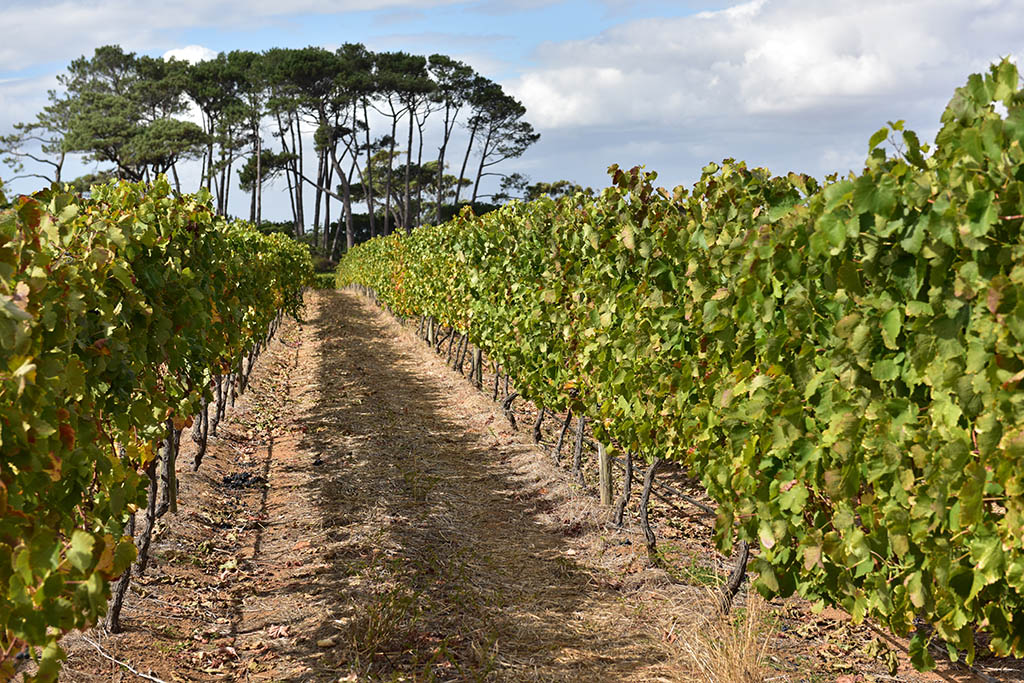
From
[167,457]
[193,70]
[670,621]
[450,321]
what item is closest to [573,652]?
[670,621]

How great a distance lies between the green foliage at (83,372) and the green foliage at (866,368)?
2608mm

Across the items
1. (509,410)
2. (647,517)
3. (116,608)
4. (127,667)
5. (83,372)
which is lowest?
(127,667)

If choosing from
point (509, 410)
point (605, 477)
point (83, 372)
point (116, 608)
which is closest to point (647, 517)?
point (605, 477)

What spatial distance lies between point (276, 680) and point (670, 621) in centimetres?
219

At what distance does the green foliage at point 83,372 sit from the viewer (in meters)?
2.69

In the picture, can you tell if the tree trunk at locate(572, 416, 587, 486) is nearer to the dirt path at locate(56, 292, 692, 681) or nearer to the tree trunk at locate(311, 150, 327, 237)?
the dirt path at locate(56, 292, 692, 681)

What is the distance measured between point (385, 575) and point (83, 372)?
268 cm

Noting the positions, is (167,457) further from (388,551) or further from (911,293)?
(911,293)

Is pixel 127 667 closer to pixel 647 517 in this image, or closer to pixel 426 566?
pixel 426 566

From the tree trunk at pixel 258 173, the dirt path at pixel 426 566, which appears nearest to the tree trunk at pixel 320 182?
the tree trunk at pixel 258 173

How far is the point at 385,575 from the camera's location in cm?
561

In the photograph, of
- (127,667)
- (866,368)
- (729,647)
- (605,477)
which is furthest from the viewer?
(605,477)

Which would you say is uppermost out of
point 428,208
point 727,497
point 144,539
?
point 428,208

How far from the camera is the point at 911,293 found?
314cm
